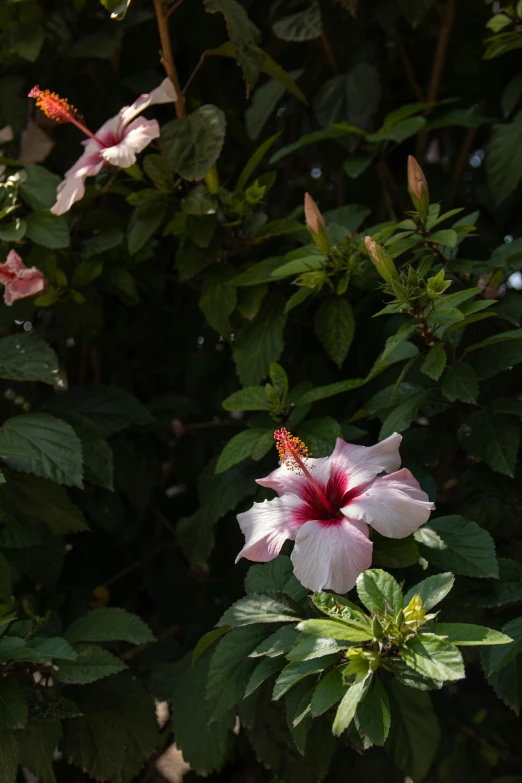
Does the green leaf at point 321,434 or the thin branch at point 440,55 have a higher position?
the thin branch at point 440,55

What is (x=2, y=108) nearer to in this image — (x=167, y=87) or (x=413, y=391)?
(x=167, y=87)

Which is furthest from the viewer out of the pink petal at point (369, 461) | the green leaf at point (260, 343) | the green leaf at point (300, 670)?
the green leaf at point (260, 343)

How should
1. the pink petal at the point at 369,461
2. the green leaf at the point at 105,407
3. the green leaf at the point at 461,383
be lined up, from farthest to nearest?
the green leaf at the point at 105,407 → the green leaf at the point at 461,383 → the pink petal at the point at 369,461

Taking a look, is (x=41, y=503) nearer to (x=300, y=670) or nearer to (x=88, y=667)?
(x=88, y=667)

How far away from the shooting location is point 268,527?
0.93 m

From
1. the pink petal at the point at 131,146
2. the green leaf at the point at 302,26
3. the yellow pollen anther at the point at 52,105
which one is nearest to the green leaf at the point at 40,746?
the pink petal at the point at 131,146

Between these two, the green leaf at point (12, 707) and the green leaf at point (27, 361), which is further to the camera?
the green leaf at point (27, 361)

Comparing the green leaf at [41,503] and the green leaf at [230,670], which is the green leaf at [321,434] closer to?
the green leaf at [230,670]

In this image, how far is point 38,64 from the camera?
1685mm

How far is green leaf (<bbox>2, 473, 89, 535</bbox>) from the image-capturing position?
1258 millimetres

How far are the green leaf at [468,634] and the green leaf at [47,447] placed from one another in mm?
562

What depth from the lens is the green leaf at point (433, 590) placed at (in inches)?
32.4

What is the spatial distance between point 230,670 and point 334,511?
24 centimetres

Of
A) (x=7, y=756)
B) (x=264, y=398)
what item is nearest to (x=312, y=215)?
(x=264, y=398)
